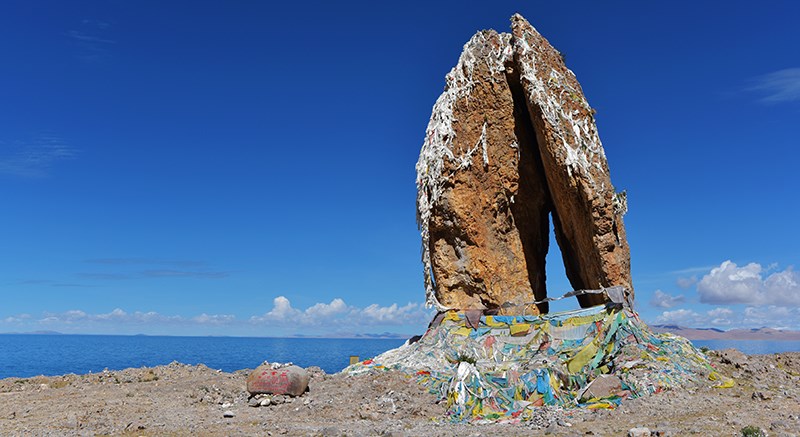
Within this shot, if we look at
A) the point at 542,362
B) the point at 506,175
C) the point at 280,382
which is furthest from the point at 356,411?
the point at 506,175

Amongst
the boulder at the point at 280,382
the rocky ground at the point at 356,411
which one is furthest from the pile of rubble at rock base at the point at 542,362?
the boulder at the point at 280,382

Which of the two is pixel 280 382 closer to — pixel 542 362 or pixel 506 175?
pixel 542 362

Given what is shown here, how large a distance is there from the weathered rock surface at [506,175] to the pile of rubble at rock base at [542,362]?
1266 millimetres

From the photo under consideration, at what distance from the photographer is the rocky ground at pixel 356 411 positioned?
10984 millimetres

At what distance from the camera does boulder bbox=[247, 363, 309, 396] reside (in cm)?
1432

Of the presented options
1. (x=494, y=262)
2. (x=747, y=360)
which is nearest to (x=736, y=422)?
(x=747, y=360)

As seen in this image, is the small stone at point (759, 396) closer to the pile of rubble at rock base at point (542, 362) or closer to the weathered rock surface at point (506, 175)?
the pile of rubble at rock base at point (542, 362)

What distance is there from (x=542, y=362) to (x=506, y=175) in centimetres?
579

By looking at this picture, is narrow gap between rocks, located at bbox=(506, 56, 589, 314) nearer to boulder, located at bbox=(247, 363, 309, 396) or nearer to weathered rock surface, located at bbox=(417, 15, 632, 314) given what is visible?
weathered rock surface, located at bbox=(417, 15, 632, 314)

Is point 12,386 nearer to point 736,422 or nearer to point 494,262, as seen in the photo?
point 494,262

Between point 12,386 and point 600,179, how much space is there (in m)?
16.5

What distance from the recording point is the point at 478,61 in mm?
18188

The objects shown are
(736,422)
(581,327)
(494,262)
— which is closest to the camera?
(736,422)

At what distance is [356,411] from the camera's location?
13.0 metres
